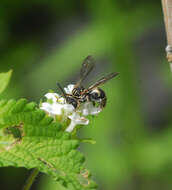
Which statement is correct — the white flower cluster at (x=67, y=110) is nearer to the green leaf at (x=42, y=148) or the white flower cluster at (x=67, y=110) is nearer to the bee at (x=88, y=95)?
the bee at (x=88, y=95)

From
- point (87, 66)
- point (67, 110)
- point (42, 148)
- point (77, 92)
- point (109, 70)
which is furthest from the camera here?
point (109, 70)

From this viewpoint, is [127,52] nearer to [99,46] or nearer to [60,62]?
[99,46]

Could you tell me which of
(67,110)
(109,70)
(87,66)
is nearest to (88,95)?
(67,110)

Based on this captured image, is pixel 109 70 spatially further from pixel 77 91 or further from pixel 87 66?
pixel 77 91

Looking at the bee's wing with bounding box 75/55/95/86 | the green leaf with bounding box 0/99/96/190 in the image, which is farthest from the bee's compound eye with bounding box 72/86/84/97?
the green leaf with bounding box 0/99/96/190

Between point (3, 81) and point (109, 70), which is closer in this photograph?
point (3, 81)
